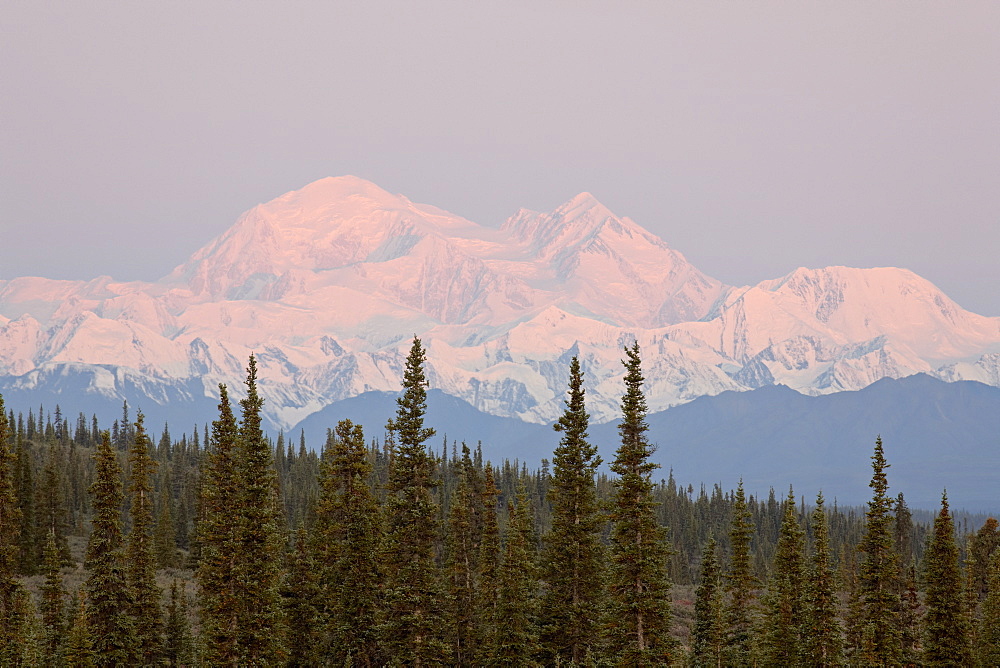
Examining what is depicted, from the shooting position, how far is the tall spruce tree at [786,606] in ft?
214

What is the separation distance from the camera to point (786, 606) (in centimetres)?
6631

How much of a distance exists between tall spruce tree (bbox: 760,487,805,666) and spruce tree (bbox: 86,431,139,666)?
36665 millimetres

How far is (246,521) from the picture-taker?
51562mm

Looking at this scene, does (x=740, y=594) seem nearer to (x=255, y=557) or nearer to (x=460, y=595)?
(x=460, y=595)

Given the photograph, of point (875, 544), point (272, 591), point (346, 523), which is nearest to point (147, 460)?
point (346, 523)

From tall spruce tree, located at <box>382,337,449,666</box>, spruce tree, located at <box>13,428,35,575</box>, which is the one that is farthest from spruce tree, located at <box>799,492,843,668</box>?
spruce tree, located at <box>13,428,35,575</box>

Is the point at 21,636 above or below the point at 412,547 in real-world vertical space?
below

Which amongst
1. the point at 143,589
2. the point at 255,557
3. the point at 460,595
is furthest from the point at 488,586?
the point at 143,589

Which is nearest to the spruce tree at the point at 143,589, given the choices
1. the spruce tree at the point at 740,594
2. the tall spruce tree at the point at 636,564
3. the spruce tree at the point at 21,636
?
the spruce tree at the point at 21,636

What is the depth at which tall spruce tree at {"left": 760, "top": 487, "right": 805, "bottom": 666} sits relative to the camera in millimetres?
65125

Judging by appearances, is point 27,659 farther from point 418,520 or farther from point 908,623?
point 908,623

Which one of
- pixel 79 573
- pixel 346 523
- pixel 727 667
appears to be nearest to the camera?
pixel 346 523

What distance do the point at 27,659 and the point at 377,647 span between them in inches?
689

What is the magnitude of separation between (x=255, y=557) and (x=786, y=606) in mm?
32512
